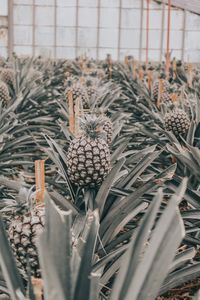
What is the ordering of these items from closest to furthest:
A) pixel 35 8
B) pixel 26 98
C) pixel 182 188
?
pixel 182 188
pixel 26 98
pixel 35 8

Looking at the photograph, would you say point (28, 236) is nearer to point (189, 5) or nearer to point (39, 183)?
point (39, 183)

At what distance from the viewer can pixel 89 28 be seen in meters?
8.66

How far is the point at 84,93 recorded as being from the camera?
8.90 feet

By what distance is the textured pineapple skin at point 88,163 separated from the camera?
1.25 meters

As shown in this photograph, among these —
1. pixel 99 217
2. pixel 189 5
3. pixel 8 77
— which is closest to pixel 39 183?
pixel 99 217

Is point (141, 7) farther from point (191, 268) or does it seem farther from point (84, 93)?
point (191, 268)

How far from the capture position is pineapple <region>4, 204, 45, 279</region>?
Result: 0.90 meters

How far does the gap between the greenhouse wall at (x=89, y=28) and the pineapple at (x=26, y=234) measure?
25.8 feet

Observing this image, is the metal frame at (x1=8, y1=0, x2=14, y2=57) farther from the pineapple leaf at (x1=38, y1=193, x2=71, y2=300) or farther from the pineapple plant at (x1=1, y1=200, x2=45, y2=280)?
the pineapple leaf at (x1=38, y1=193, x2=71, y2=300)

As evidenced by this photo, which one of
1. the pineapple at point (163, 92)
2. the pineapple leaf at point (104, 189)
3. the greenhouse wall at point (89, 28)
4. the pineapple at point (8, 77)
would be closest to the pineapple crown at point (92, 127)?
the pineapple leaf at point (104, 189)

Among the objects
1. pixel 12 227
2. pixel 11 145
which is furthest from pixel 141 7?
pixel 12 227

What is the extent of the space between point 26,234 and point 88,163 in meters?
0.38

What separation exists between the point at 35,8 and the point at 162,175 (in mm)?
7667

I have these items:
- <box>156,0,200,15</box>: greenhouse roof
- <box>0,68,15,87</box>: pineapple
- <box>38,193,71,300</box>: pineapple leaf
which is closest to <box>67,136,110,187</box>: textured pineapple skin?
<box>38,193,71,300</box>: pineapple leaf
